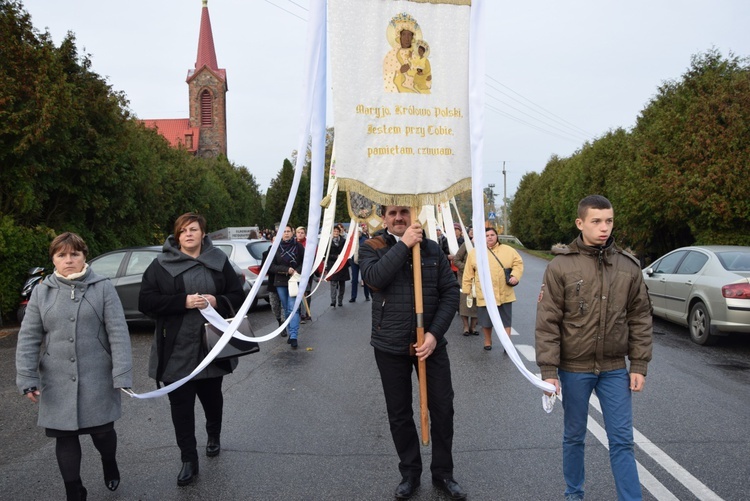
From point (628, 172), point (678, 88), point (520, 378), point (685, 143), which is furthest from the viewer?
point (628, 172)

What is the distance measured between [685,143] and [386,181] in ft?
50.8

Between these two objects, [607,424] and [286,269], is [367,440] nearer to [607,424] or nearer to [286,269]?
[607,424]

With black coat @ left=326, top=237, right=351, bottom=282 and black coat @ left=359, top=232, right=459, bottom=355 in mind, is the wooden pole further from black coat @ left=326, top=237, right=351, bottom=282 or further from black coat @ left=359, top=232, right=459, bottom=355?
black coat @ left=326, top=237, right=351, bottom=282

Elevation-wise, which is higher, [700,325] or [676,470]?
[700,325]

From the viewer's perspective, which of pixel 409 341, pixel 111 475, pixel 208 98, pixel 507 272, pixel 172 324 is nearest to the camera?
pixel 409 341

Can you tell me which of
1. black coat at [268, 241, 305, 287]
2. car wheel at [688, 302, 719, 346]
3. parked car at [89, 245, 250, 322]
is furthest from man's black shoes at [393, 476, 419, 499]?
parked car at [89, 245, 250, 322]

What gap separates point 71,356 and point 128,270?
7721mm

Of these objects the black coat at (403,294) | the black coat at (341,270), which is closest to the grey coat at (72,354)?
the black coat at (403,294)

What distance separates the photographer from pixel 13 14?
503 inches

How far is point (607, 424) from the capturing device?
3.55 metres

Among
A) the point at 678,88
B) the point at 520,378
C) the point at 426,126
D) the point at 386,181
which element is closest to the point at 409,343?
the point at 386,181

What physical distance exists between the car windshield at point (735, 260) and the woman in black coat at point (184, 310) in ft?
25.6

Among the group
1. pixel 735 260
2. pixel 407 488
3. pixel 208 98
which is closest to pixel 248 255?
pixel 735 260

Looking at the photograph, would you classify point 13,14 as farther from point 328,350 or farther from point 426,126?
point 426,126
